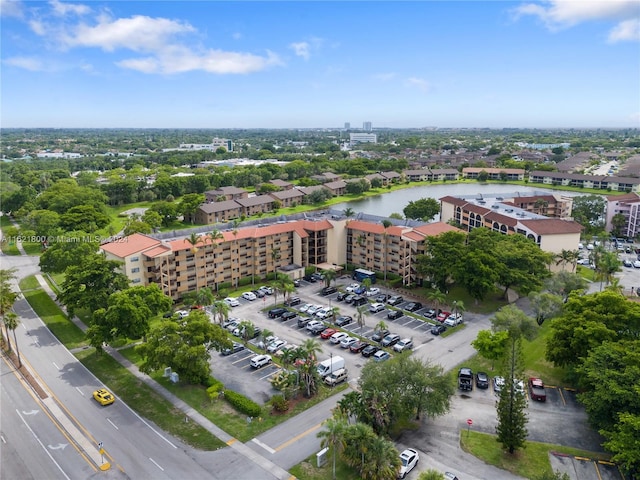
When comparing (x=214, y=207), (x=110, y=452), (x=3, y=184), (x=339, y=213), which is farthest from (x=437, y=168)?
(x=110, y=452)

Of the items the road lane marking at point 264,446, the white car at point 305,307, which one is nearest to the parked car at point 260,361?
the road lane marking at point 264,446

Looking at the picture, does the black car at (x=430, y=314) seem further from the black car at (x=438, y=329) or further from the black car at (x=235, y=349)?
the black car at (x=235, y=349)

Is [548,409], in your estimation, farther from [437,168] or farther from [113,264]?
[437,168]

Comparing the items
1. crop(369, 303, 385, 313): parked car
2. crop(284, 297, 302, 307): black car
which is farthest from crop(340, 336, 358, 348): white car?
crop(284, 297, 302, 307): black car

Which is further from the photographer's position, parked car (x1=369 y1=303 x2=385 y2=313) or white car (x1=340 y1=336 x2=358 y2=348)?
parked car (x1=369 y1=303 x2=385 y2=313)

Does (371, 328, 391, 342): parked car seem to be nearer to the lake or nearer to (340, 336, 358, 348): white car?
(340, 336, 358, 348): white car

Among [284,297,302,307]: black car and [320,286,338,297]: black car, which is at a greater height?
[320,286,338,297]: black car
